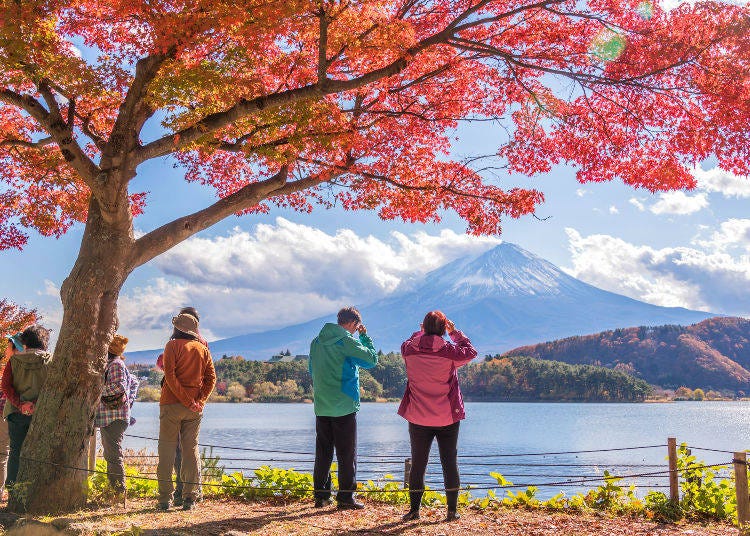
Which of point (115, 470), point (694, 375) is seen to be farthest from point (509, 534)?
point (694, 375)

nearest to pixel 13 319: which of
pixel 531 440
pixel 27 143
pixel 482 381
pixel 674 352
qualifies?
pixel 27 143

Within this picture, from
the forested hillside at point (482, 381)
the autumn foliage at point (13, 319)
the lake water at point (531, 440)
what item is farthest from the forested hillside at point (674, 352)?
the autumn foliage at point (13, 319)

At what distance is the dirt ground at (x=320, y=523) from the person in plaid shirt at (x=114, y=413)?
1.52 ft

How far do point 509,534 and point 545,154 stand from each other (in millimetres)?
5296

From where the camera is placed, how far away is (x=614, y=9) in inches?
306

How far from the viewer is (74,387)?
744cm

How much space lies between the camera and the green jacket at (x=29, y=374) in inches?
298

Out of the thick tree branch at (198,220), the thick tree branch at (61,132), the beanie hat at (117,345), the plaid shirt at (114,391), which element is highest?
the thick tree branch at (61,132)

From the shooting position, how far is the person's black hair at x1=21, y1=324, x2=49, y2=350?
25.0 ft

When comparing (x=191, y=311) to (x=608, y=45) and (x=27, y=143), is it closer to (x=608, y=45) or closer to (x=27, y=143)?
(x=27, y=143)

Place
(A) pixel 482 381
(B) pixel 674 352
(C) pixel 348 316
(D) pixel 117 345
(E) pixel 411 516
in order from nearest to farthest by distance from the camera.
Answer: (C) pixel 348 316 < (E) pixel 411 516 < (D) pixel 117 345 < (A) pixel 482 381 < (B) pixel 674 352

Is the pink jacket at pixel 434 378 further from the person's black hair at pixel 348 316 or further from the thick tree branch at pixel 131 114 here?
the thick tree branch at pixel 131 114

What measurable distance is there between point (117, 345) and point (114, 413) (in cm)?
77

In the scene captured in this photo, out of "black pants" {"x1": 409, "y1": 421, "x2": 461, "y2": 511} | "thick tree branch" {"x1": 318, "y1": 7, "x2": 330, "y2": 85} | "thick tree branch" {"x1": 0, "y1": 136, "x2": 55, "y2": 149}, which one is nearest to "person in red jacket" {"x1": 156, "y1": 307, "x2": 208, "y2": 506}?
"black pants" {"x1": 409, "y1": 421, "x2": 461, "y2": 511}
